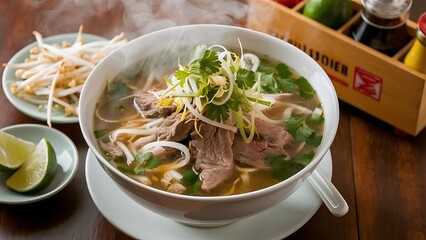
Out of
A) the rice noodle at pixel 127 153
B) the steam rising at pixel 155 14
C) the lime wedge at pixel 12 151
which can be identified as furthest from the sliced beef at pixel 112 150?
the steam rising at pixel 155 14

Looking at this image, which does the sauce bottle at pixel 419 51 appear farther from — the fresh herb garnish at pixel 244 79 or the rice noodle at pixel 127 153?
the rice noodle at pixel 127 153

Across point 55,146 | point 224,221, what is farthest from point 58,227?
point 224,221

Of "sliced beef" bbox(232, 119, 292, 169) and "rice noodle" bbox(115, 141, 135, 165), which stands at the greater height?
"sliced beef" bbox(232, 119, 292, 169)

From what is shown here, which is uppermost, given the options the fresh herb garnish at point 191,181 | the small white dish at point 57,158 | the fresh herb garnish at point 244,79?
the fresh herb garnish at point 244,79

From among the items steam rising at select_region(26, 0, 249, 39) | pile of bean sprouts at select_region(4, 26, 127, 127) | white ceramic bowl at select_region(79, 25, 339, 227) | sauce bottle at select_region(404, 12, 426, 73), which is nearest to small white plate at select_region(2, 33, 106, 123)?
pile of bean sprouts at select_region(4, 26, 127, 127)

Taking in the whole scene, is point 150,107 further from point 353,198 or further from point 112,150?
point 353,198

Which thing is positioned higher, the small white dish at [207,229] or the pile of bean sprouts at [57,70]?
the small white dish at [207,229]

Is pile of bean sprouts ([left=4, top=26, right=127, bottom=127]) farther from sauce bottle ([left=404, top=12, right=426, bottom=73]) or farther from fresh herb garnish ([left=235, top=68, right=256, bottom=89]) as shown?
sauce bottle ([left=404, top=12, right=426, bottom=73])
